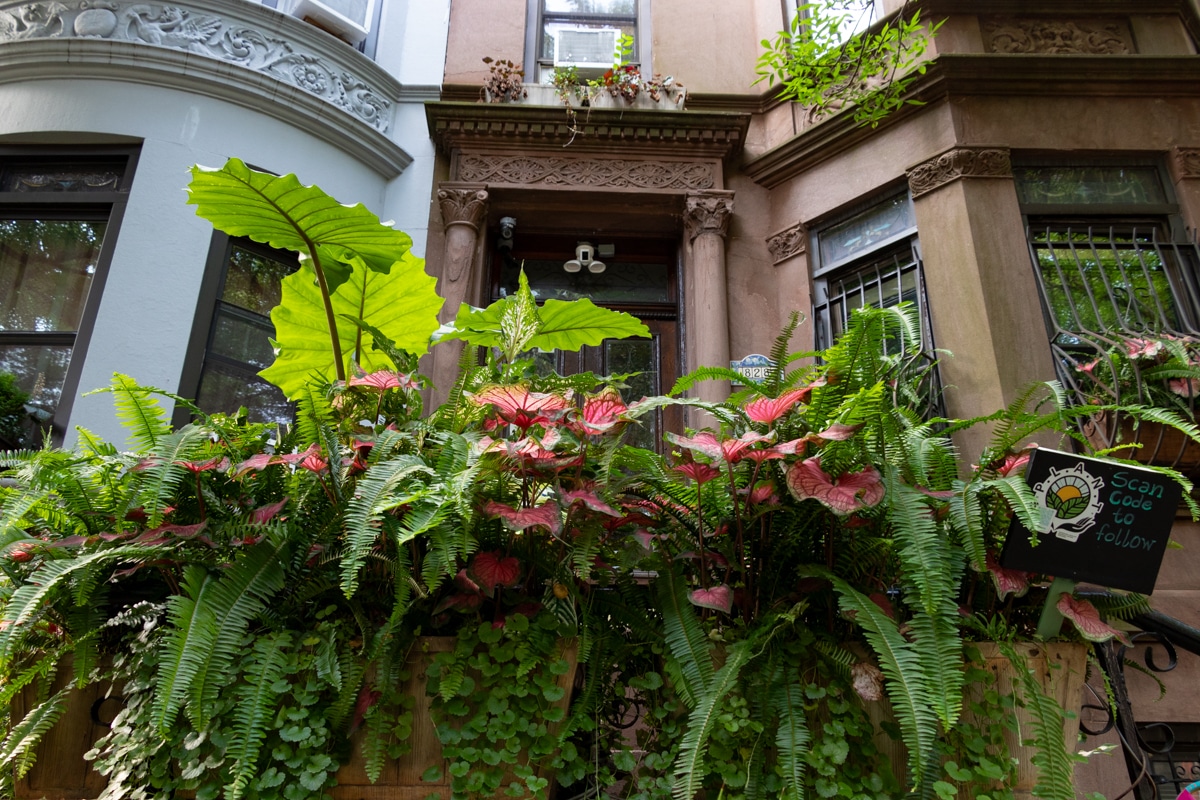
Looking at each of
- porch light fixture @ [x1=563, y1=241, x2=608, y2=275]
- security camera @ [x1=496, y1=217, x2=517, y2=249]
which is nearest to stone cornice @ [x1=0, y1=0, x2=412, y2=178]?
security camera @ [x1=496, y1=217, x2=517, y2=249]

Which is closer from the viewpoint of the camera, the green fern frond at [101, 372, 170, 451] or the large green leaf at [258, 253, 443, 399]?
the green fern frond at [101, 372, 170, 451]

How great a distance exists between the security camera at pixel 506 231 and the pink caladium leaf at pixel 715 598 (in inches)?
204

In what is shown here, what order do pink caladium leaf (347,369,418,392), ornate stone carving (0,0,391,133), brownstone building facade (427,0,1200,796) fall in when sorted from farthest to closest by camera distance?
ornate stone carving (0,0,391,133) < brownstone building facade (427,0,1200,796) < pink caladium leaf (347,369,418,392)

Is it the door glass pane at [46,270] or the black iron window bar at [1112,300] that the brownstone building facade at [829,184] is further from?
the door glass pane at [46,270]

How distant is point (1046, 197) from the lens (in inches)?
229

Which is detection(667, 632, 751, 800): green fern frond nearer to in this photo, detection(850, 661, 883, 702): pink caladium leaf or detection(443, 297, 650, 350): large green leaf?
detection(850, 661, 883, 702): pink caladium leaf

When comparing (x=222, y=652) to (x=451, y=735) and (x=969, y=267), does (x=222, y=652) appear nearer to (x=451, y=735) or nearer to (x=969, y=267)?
(x=451, y=735)

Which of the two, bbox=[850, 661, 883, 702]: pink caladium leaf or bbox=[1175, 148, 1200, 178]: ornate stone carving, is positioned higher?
bbox=[1175, 148, 1200, 178]: ornate stone carving

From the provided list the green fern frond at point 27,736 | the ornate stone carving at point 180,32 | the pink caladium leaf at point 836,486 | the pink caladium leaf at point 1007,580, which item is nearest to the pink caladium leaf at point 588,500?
the pink caladium leaf at point 836,486

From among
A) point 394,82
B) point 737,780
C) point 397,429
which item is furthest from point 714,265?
point 737,780

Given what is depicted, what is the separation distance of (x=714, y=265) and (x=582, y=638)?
4.91 meters

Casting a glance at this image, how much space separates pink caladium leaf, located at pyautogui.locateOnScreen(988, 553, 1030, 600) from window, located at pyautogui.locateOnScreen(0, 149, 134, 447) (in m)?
5.26

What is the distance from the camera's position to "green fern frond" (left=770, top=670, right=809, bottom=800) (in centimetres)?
169

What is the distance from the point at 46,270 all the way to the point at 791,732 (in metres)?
5.95
